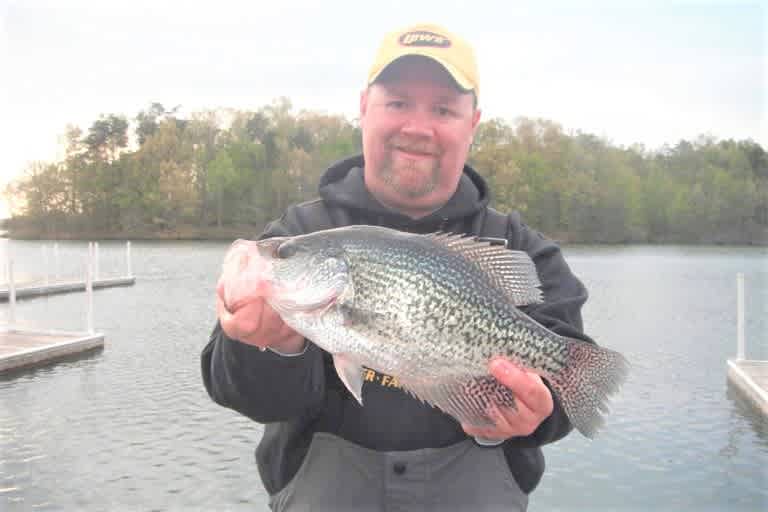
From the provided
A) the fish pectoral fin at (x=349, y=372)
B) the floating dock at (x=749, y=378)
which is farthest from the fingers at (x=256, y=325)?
the floating dock at (x=749, y=378)

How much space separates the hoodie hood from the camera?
122 inches

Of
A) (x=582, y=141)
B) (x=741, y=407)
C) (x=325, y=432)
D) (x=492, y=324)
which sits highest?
(x=582, y=141)

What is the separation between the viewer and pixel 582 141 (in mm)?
59844

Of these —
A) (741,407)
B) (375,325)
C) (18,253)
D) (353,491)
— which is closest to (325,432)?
(353,491)

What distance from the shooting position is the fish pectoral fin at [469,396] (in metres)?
2.49

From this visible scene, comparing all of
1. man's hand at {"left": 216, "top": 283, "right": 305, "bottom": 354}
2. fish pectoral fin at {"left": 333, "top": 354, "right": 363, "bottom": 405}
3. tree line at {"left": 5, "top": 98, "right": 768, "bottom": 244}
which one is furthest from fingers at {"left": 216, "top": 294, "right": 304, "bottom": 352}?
tree line at {"left": 5, "top": 98, "right": 768, "bottom": 244}

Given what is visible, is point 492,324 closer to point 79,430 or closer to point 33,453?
point 33,453

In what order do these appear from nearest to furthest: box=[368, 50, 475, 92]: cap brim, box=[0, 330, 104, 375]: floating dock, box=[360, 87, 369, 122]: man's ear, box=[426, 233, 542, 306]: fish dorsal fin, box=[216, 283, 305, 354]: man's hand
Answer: box=[216, 283, 305, 354]: man's hand
box=[426, 233, 542, 306]: fish dorsal fin
box=[368, 50, 475, 92]: cap brim
box=[360, 87, 369, 122]: man's ear
box=[0, 330, 104, 375]: floating dock

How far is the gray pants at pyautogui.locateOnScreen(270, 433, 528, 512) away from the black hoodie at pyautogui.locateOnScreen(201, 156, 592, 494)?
0.17 ft

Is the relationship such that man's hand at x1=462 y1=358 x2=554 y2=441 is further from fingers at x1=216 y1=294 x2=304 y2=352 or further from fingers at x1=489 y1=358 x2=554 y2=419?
fingers at x1=216 y1=294 x2=304 y2=352

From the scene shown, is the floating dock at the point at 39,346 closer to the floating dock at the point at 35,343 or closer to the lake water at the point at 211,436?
the floating dock at the point at 35,343

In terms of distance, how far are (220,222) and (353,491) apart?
60.8 metres

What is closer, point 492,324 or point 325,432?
point 492,324

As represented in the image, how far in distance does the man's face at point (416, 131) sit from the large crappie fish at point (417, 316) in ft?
1.71
